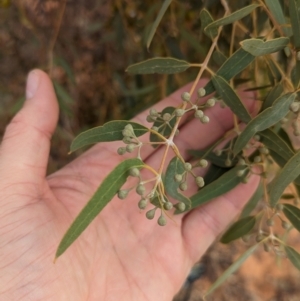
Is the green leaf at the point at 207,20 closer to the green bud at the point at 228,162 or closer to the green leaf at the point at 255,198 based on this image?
the green bud at the point at 228,162

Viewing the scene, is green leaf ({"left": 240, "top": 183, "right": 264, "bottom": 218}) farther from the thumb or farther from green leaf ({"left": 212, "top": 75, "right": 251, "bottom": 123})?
the thumb

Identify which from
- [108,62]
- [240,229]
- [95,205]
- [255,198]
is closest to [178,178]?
[95,205]

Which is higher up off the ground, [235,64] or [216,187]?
[235,64]

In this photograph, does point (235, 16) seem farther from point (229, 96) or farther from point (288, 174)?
point (288, 174)

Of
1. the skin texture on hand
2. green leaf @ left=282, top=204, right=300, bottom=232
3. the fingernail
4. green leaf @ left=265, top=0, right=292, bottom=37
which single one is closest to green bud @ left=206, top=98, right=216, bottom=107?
green leaf @ left=265, top=0, right=292, bottom=37

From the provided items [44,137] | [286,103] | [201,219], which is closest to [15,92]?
[44,137]

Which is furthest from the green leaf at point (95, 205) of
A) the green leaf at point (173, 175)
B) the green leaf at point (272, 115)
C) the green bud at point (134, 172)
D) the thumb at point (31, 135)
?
the thumb at point (31, 135)
